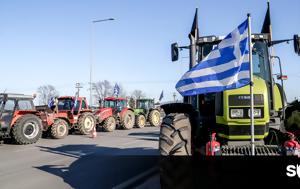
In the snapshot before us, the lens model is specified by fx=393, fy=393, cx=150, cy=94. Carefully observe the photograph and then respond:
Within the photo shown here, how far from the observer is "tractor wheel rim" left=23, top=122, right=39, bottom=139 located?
16.2 meters

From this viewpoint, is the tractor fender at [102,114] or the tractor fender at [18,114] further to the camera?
the tractor fender at [102,114]

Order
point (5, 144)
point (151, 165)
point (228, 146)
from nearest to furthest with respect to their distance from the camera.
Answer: point (228, 146), point (151, 165), point (5, 144)

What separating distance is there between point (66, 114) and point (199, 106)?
43.3 feet

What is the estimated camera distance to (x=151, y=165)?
9992 millimetres

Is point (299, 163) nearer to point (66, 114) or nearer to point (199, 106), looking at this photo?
point (199, 106)

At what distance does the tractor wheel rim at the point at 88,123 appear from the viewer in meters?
20.9

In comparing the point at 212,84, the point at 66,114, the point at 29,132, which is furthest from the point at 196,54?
the point at 66,114

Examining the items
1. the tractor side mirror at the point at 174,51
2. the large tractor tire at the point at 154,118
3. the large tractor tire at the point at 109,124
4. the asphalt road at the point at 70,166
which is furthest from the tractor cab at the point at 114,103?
the tractor side mirror at the point at 174,51

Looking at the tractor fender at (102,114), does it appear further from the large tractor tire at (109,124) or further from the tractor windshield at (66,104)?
the tractor windshield at (66,104)

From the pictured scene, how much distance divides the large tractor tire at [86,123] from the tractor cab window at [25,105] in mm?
3551

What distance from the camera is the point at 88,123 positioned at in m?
21.1

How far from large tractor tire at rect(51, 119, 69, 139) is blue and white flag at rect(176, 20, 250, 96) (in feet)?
42.4

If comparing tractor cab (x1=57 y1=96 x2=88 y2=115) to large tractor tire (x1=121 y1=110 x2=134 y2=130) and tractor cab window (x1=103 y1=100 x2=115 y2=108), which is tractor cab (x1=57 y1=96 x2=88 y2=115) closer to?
large tractor tire (x1=121 y1=110 x2=134 y2=130)

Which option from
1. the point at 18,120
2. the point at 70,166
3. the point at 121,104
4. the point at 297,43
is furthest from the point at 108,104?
the point at 297,43
